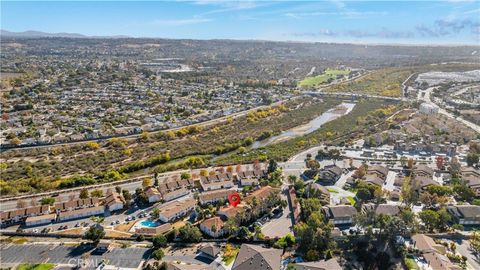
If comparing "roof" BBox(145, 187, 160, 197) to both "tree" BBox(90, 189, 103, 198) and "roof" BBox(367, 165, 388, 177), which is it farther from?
"roof" BBox(367, 165, 388, 177)

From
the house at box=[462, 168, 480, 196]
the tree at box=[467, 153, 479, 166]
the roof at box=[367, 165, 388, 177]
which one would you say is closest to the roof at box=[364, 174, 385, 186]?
the roof at box=[367, 165, 388, 177]

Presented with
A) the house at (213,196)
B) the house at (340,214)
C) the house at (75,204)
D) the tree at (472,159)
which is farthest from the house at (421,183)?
the house at (75,204)

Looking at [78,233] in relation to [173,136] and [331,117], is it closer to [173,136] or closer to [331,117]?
[173,136]

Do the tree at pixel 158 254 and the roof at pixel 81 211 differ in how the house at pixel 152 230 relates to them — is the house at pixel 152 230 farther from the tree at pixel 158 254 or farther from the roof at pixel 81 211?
the roof at pixel 81 211

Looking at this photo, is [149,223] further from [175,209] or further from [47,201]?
[47,201]

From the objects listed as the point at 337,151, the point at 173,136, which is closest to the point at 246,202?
the point at 337,151

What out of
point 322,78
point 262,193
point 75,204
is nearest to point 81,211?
point 75,204
